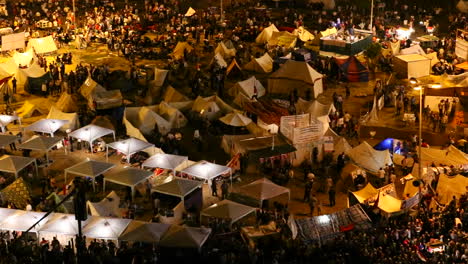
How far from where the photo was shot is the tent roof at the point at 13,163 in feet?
101

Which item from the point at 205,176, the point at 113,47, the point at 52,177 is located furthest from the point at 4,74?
the point at 205,176

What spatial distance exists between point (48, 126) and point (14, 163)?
444 cm

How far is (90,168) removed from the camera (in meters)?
30.5

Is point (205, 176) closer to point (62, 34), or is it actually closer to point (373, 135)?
point (373, 135)

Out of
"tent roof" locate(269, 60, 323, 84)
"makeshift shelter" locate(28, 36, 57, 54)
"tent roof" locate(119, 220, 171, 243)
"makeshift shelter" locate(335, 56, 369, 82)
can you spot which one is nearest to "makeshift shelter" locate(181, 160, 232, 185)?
"tent roof" locate(119, 220, 171, 243)

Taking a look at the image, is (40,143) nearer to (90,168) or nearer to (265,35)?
(90,168)

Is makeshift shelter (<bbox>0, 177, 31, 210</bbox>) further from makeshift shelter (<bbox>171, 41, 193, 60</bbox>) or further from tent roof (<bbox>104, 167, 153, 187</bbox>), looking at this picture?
makeshift shelter (<bbox>171, 41, 193, 60</bbox>)

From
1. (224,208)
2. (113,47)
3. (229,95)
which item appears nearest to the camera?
(224,208)

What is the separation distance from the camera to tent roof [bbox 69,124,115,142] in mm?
34125

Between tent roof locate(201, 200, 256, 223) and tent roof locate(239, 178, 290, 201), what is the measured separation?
122 cm

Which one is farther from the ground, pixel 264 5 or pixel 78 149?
pixel 264 5

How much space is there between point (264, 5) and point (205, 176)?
139ft

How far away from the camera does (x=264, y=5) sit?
69.9 m

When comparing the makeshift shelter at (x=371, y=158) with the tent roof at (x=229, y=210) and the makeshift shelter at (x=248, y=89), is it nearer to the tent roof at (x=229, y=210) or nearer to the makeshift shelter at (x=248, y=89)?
the tent roof at (x=229, y=210)
